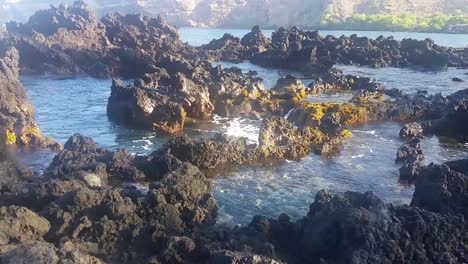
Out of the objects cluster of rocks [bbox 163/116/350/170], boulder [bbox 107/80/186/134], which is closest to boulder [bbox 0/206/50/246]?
cluster of rocks [bbox 163/116/350/170]

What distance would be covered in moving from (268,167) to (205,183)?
450 centimetres

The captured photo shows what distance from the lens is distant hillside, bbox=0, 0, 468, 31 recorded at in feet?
314

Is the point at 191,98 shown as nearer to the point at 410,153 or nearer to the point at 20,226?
the point at 410,153

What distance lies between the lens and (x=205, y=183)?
14.9 m

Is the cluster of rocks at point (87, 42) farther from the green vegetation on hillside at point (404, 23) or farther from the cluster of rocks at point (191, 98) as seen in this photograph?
the green vegetation on hillside at point (404, 23)

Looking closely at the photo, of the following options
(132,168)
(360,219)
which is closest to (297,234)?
(360,219)

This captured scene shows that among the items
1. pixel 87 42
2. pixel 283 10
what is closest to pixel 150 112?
pixel 87 42

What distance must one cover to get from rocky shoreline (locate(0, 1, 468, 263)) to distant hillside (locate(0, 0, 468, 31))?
192 ft

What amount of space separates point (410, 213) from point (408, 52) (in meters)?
40.8

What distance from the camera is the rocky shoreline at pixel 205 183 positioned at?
417 inches

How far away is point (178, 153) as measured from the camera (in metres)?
18.7

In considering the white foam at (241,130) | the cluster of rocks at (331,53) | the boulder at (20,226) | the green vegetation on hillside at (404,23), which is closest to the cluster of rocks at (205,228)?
the boulder at (20,226)

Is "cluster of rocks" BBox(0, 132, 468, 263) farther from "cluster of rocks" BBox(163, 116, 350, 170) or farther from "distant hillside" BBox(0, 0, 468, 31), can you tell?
"distant hillside" BBox(0, 0, 468, 31)

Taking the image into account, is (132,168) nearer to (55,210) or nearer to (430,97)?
(55,210)
